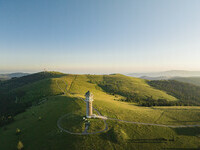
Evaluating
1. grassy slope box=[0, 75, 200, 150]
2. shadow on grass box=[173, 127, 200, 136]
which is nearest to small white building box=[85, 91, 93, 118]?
grassy slope box=[0, 75, 200, 150]

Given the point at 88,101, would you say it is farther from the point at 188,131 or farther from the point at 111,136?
the point at 188,131

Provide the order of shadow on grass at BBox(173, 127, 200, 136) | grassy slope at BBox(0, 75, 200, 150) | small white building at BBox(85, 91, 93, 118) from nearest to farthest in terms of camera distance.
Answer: grassy slope at BBox(0, 75, 200, 150) → shadow on grass at BBox(173, 127, 200, 136) → small white building at BBox(85, 91, 93, 118)

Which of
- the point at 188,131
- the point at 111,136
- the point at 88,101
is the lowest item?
the point at 188,131

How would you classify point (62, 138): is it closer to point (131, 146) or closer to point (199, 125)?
point (131, 146)

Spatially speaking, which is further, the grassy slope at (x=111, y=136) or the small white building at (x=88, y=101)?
the small white building at (x=88, y=101)

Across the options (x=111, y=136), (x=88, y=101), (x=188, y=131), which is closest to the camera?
(x=111, y=136)

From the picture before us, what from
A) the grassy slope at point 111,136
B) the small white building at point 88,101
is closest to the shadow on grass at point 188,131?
the grassy slope at point 111,136

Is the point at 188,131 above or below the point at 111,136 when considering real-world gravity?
below

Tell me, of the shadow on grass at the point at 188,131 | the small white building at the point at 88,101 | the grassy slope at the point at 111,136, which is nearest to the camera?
the grassy slope at the point at 111,136

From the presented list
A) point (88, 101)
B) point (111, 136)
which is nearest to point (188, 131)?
point (111, 136)

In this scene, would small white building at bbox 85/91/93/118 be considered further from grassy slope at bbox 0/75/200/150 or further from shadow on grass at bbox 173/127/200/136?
shadow on grass at bbox 173/127/200/136

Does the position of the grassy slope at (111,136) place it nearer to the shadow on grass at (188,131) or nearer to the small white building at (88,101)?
the shadow on grass at (188,131)

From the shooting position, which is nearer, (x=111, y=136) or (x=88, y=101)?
(x=111, y=136)
